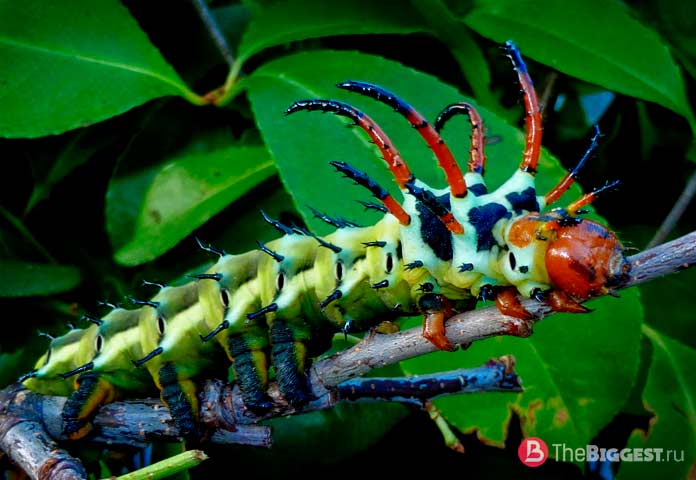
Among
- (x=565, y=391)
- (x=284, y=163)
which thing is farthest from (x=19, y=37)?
(x=565, y=391)

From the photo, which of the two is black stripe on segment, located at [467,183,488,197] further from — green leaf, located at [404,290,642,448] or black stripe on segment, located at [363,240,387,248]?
green leaf, located at [404,290,642,448]

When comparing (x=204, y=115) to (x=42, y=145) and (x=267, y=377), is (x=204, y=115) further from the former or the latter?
(x=267, y=377)

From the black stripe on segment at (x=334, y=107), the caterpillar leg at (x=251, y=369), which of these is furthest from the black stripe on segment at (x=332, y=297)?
the black stripe on segment at (x=334, y=107)

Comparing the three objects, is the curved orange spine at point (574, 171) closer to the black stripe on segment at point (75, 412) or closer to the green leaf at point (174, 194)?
the green leaf at point (174, 194)

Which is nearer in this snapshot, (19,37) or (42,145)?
(19,37)

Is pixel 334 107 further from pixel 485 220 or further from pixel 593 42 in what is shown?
pixel 593 42

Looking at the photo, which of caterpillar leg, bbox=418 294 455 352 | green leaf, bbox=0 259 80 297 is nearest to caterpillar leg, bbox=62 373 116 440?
green leaf, bbox=0 259 80 297
